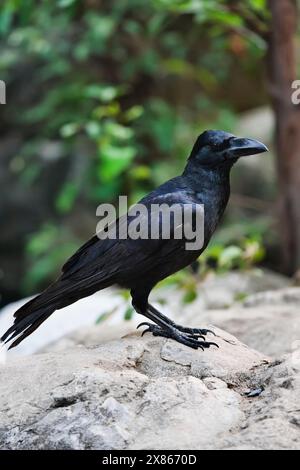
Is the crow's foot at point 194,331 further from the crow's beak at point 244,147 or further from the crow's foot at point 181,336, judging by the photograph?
the crow's beak at point 244,147

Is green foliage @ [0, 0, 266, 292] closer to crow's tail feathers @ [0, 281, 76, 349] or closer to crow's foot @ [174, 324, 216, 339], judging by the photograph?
crow's foot @ [174, 324, 216, 339]

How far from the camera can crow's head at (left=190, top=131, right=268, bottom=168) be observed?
11.1 feet

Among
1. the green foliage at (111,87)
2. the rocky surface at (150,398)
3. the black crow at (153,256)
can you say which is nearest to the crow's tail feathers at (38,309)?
the black crow at (153,256)

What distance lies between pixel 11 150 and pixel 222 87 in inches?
104

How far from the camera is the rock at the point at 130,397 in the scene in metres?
2.52

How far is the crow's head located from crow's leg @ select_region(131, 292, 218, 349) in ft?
2.11

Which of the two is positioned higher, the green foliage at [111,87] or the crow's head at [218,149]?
the green foliage at [111,87]

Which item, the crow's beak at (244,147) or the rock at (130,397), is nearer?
the rock at (130,397)

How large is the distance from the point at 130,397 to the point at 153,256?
699 millimetres

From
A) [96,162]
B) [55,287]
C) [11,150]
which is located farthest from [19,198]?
[55,287]

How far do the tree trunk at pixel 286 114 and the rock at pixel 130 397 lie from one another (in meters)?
3.16

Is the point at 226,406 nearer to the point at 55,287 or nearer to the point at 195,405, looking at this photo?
the point at 195,405

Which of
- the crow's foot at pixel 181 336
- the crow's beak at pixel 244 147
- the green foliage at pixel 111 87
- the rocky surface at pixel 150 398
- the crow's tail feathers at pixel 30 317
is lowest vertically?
the rocky surface at pixel 150 398
